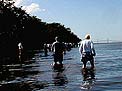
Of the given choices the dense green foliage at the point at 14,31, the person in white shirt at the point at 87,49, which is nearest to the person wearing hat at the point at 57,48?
the person in white shirt at the point at 87,49

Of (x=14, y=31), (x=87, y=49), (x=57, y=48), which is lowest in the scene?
(x=87, y=49)

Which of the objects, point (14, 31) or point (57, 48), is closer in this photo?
point (57, 48)

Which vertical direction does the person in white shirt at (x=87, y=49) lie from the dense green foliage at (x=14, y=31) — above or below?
below

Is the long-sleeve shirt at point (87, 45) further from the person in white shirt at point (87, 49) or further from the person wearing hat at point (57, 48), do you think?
the person wearing hat at point (57, 48)

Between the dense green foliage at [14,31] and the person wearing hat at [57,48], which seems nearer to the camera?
the person wearing hat at [57,48]

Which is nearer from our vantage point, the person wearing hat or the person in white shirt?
the person in white shirt

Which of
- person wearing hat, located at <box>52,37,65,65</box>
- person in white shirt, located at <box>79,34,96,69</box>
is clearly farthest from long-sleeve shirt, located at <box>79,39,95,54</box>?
person wearing hat, located at <box>52,37,65,65</box>

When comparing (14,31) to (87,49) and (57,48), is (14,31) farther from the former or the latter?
(87,49)

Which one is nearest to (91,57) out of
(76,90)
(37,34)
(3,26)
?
(76,90)

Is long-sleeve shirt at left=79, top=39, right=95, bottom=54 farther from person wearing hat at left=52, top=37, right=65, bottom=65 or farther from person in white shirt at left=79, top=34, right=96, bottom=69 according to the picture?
person wearing hat at left=52, top=37, right=65, bottom=65

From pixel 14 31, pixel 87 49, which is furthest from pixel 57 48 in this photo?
pixel 14 31

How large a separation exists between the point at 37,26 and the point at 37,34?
452 cm

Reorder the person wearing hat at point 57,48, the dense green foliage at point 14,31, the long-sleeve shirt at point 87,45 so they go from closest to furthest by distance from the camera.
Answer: the long-sleeve shirt at point 87,45
the person wearing hat at point 57,48
the dense green foliage at point 14,31

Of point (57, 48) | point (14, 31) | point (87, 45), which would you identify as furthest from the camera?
point (14, 31)
